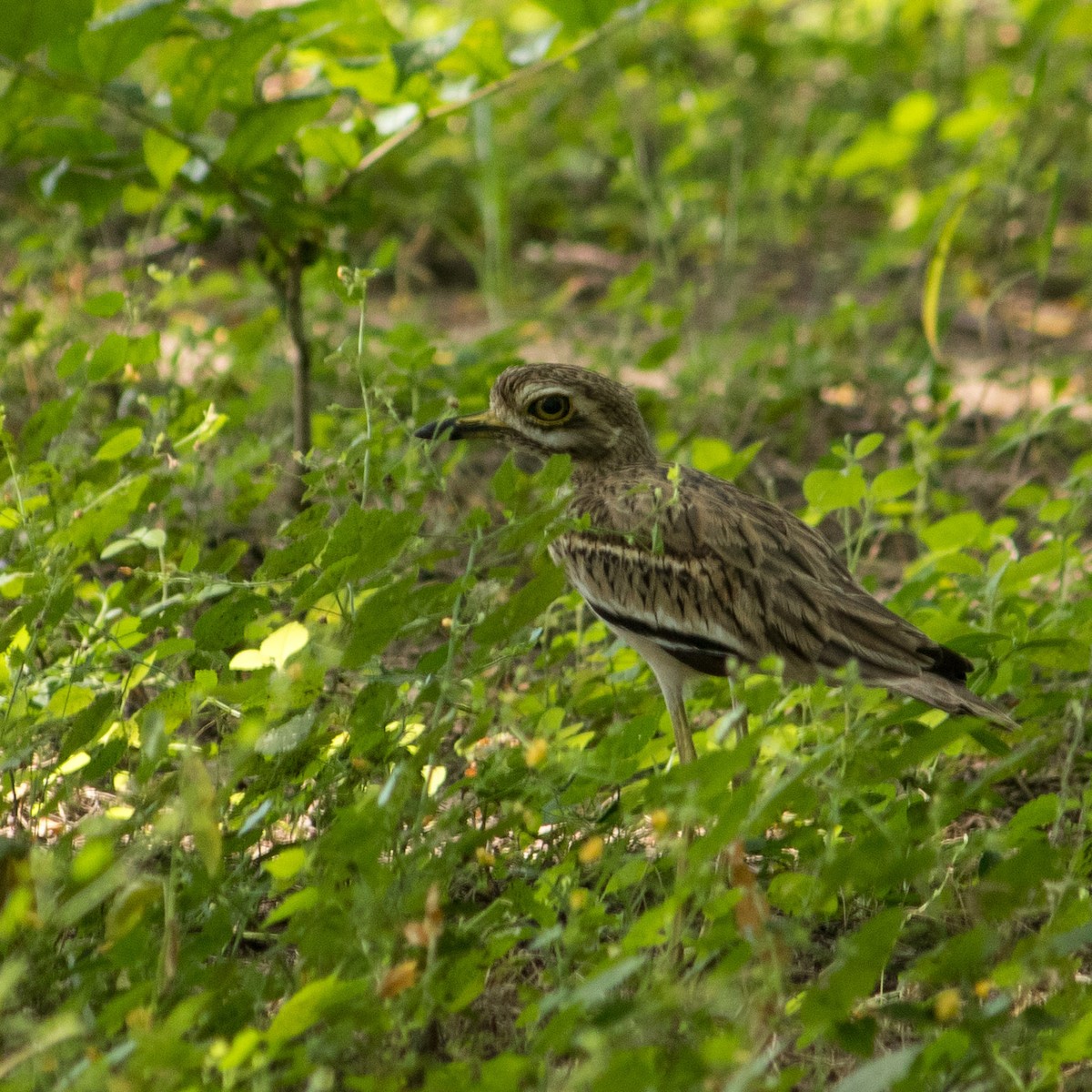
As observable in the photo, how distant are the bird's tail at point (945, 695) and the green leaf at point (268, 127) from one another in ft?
6.03

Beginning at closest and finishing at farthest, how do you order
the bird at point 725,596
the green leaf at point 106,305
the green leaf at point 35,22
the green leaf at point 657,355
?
the bird at point 725,596
the green leaf at point 106,305
the green leaf at point 35,22
the green leaf at point 657,355

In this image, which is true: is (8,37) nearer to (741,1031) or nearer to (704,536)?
(704,536)

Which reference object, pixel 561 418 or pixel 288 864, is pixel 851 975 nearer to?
pixel 288 864

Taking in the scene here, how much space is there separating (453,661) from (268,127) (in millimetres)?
1661

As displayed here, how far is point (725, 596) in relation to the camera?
8.78 ft

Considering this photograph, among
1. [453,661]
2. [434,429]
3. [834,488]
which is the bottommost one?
[834,488]

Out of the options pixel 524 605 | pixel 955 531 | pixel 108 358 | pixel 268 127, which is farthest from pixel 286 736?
pixel 268 127

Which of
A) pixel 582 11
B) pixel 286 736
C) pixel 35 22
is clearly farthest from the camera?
pixel 582 11

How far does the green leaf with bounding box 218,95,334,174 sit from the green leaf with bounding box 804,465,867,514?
1432 millimetres

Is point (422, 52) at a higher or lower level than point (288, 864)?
higher

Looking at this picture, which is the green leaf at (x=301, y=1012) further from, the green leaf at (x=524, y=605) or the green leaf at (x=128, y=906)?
the green leaf at (x=524, y=605)

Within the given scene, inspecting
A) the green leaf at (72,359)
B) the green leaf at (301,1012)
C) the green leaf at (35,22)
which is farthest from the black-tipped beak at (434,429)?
the green leaf at (301,1012)

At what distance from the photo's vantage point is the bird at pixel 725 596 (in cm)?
254

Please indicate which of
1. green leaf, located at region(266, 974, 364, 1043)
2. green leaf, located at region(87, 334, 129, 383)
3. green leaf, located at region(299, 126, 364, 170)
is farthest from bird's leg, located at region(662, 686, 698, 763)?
green leaf, located at region(299, 126, 364, 170)
